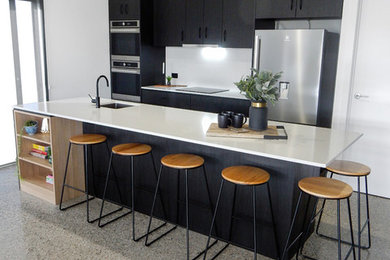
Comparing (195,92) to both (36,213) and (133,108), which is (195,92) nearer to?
(133,108)

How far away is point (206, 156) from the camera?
289 centimetres

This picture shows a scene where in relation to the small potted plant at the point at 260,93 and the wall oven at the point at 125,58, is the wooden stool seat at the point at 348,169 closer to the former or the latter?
the small potted plant at the point at 260,93

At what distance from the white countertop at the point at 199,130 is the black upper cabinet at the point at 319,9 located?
164cm

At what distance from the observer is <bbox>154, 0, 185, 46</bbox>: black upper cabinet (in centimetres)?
523

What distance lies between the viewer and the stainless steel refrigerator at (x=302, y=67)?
3.89 metres

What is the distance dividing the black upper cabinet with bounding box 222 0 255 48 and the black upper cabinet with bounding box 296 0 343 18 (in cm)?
65

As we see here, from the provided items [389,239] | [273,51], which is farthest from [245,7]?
[389,239]

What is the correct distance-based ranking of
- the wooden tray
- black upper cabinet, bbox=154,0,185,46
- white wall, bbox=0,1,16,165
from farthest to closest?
black upper cabinet, bbox=154,0,185,46, white wall, bbox=0,1,16,165, the wooden tray

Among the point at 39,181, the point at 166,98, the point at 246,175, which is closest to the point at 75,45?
the point at 166,98

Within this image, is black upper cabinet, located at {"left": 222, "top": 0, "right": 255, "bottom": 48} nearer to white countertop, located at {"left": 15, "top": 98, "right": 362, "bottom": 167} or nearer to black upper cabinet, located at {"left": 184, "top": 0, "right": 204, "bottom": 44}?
black upper cabinet, located at {"left": 184, "top": 0, "right": 204, "bottom": 44}

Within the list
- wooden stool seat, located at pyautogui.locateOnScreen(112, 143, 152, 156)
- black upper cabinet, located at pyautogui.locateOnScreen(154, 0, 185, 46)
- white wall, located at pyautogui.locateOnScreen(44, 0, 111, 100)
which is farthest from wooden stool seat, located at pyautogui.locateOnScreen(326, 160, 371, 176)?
white wall, located at pyautogui.locateOnScreen(44, 0, 111, 100)

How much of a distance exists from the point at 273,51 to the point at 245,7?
2.72ft

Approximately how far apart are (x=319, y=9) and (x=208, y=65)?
1.91 m

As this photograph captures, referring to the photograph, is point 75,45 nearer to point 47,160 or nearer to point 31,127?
point 31,127
